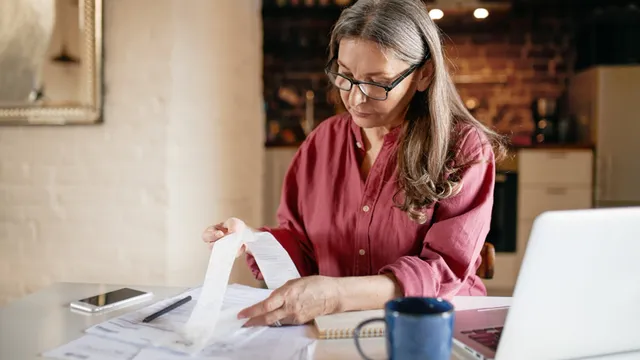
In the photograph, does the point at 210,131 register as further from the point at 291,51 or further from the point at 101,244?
the point at 291,51

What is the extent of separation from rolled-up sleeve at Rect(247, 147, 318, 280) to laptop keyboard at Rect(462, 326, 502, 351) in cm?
63

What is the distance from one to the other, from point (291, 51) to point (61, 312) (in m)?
3.59

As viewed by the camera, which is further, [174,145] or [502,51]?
[502,51]

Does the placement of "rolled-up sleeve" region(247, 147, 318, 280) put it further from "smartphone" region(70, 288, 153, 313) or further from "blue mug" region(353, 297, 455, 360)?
"blue mug" region(353, 297, 455, 360)

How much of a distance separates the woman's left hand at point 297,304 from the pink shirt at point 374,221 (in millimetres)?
140

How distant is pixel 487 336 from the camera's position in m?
0.81

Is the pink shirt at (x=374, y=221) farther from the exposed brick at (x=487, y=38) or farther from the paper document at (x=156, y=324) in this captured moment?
the exposed brick at (x=487, y=38)

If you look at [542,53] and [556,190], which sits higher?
[542,53]

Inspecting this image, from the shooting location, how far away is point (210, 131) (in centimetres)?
255

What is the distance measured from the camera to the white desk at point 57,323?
2.69 feet

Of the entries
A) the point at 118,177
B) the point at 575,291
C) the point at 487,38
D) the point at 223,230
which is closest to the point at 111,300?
the point at 223,230

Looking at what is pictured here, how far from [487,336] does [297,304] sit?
292mm

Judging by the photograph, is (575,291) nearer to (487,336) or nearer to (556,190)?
(487,336)

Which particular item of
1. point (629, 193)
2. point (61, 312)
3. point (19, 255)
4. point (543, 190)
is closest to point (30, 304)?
point (61, 312)
